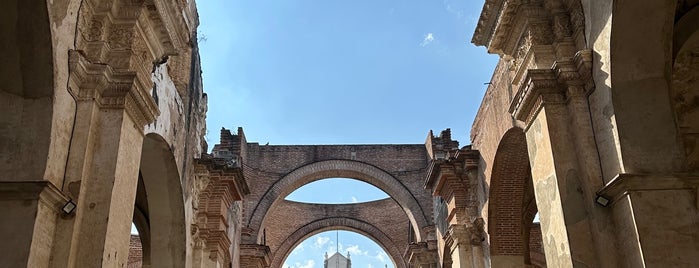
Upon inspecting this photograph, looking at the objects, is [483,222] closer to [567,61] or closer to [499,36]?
[499,36]

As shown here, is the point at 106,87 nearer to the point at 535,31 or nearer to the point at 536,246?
the point at 535,31

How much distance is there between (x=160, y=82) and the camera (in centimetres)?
790

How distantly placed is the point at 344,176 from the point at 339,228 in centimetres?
494

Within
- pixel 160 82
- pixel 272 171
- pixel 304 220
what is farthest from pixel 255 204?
pixel 160 82

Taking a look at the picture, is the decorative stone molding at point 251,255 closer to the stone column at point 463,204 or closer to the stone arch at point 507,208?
the stone column at point 463,204

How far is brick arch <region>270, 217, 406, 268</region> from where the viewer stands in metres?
23.7

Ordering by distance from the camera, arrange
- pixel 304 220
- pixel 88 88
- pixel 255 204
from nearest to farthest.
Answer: pixel 88 88 < pixel 255 204 < pixel 304 220

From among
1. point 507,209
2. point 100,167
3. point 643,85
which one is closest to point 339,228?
point 507,209

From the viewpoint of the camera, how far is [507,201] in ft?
33.4

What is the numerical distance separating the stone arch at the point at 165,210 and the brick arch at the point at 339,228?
14.6m

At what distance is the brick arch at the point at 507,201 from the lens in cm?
992

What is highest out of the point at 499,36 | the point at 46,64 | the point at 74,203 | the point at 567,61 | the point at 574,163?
the point at 499,36

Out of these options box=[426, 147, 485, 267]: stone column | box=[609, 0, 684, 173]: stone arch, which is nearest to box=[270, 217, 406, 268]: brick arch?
box=[426, 147, 485, 267]: stone column

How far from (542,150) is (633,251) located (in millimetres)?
1317
